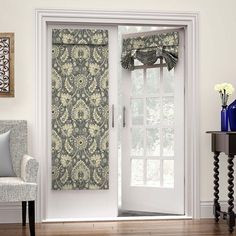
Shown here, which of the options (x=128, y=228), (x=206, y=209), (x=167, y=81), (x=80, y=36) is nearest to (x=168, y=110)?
(x=167, y=81)

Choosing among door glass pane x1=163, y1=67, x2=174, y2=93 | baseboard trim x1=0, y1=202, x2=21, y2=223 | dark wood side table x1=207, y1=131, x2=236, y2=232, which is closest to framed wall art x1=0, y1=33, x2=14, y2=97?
baseboard trim x1=0, y1=202, x2=21, y2=223

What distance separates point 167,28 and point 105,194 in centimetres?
175

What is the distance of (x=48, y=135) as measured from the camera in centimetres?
485

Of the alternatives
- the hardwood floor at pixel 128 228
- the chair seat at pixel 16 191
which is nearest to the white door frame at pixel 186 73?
the hardwood floor at pixel 128 228

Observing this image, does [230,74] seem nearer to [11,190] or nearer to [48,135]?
[48,135]

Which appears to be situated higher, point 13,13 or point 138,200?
point 13,13

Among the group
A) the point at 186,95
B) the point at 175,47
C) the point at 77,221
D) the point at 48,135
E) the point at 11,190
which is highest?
the point at 175,47

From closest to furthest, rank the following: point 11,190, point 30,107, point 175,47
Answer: point 11,190 < point 30,107 < point 175,47

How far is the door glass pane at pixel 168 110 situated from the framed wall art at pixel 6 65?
1.54 meters

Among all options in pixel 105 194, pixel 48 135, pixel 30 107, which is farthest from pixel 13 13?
pixel 105 194

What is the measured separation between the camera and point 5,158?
4332 mm

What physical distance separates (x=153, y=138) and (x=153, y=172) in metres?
0.35

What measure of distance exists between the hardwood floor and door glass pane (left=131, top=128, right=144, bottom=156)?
0.89 metres

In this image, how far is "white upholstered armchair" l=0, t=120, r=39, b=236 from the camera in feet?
12.9
